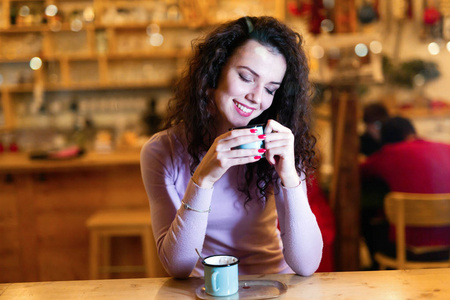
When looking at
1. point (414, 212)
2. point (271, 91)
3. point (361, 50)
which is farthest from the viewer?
point (361, 50)

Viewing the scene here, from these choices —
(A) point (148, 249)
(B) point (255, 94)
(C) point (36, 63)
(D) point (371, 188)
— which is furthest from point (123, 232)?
(C) point (36, 63)

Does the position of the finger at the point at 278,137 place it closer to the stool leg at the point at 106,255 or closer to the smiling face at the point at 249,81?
the smiling face at the point at 249,81

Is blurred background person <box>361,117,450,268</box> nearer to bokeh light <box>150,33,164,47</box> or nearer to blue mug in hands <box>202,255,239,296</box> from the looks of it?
A: blue mug in hands <box>202,255,239,296</box>

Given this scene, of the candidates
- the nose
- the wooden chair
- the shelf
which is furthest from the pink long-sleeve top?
the shelf

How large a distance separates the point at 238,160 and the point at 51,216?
2.37m

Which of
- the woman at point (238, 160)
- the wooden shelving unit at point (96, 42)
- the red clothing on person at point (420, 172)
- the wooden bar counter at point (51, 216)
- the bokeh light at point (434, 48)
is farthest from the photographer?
the wooden shelving unit at point (96, 42)

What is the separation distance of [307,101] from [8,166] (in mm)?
2278

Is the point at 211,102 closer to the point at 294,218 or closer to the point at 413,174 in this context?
the point at 294,218

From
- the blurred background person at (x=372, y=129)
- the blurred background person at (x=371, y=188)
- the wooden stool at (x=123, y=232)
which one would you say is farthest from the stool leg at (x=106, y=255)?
the blurred background person at (x=372, y=129)

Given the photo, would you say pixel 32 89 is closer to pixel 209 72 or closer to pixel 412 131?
pixel 412 131

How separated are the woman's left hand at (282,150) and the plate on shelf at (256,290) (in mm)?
240

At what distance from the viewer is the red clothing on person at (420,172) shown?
2549 millimetres

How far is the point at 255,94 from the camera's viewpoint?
1249 millimetres

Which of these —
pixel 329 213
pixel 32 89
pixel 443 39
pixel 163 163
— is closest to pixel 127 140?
pixel 32 89
